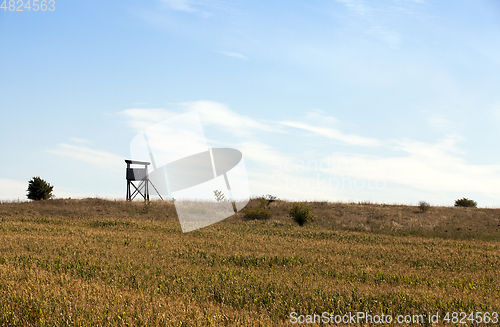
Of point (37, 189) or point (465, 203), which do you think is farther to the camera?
point (465, 203)

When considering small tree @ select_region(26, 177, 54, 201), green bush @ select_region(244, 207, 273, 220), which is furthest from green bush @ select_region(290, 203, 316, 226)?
small tree @ select_region(26, 177, 54, 201)

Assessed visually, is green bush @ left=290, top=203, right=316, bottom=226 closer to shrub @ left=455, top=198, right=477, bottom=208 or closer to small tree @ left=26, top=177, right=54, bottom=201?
small tree @ left=26, top=177, right=54, bottom=201

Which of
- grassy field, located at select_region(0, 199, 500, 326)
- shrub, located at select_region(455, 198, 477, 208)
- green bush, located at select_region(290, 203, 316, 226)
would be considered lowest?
grassy field, located at select_region(0, 199, 500, 326)

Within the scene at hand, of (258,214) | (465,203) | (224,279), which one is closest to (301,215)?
(258,214)

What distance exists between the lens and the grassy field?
611 cm

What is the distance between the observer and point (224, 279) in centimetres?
883

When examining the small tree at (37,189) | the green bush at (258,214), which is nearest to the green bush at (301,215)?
the green bush at (258,214)

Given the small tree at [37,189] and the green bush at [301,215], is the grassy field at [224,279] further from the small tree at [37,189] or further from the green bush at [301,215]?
the small tree at [37,189]

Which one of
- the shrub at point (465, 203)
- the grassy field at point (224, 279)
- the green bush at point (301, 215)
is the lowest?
the grassy field at point (224, 279)

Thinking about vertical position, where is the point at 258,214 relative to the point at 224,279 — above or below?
above

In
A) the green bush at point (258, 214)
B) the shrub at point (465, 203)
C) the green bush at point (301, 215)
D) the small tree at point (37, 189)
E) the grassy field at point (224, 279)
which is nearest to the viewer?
the grassy field at point (224, 279)

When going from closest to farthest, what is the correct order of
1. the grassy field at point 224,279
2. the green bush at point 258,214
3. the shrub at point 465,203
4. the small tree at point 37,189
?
the grassy field at point 224,279 → the green bush at point 258,214 → the small tree at point 37,189 → the shrub at point 465,203

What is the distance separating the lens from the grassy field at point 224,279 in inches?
241

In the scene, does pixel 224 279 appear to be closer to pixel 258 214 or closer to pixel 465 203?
pixel 258 214
